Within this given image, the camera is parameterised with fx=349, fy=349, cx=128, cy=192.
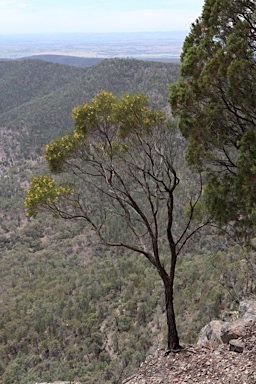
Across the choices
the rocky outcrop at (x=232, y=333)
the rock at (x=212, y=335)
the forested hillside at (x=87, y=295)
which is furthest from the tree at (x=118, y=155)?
the rock at (x=212, y=335)

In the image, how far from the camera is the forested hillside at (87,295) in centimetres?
2764

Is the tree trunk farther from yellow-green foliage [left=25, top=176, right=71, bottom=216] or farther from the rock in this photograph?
yellow-green foliage [left=25, top=176, right=71, bottom=216]

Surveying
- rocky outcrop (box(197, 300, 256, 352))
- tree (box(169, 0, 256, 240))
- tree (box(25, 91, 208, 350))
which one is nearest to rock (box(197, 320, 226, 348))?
rocky outcrop (box(197, 300, 256, 352))

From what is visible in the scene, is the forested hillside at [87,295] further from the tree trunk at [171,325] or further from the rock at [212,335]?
the tree trunk at [171,325]

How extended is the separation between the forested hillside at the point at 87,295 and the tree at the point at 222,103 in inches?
51.3

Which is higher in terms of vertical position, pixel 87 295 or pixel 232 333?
pixel 232 333

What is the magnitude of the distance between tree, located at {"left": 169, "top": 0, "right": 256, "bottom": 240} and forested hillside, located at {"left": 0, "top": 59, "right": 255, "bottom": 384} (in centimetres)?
130

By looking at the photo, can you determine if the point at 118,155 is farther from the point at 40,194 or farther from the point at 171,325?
the point at 171,325

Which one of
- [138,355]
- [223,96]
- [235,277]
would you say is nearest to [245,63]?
[223,96]

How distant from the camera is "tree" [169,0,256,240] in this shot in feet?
20.8

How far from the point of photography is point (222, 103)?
696 centimetres

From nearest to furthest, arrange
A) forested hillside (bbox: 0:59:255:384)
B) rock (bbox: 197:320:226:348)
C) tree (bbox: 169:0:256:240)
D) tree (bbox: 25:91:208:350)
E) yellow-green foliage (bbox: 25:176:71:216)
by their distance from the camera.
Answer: tree (bbox: 169:0:256:240), yellow-green foliage (bbox: 25:176:71:216), tree (bbox: 25:91:208:350), rock (bbox: 197:320:226:348), forested hillside (bbox: 0:59:255:384)

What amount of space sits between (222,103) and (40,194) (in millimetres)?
4292

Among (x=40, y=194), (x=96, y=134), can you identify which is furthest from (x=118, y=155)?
(x=40, y=194)
